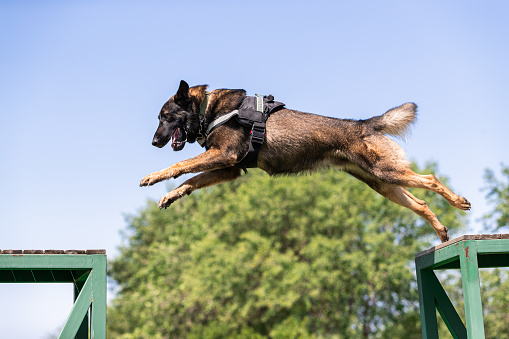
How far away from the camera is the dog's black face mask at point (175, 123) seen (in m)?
6.23

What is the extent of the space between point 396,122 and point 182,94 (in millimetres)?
2406

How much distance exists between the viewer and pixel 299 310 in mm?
24906

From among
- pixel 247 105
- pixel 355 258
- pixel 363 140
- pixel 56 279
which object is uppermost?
pixel 355 258

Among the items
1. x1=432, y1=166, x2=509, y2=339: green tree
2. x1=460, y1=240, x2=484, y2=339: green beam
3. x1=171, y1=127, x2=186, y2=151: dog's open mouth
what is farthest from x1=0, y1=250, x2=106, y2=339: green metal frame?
x1=432, y1=166, x2=509, y2=339: green tree

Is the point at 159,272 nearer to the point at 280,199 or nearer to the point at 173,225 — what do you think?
the point at 173,225

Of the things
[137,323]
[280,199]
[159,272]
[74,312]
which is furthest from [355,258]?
[74,312]

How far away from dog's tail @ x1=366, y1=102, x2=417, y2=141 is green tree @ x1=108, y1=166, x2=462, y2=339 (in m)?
17.8

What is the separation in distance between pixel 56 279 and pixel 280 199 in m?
21.9

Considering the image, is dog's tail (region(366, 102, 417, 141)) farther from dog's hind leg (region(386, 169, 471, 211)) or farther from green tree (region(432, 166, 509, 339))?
green tree (region(432, 166, 509, 339))

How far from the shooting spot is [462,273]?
4707 millimetres

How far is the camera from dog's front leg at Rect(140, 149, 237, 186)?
225 inches

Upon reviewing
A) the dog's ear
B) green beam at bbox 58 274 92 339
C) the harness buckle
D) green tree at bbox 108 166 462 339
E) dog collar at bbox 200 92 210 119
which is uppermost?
green tree at bbox 108 166 462 339

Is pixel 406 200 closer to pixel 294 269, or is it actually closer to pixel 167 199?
pixel 167 199

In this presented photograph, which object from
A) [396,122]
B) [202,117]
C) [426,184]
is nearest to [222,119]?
[202,117]
